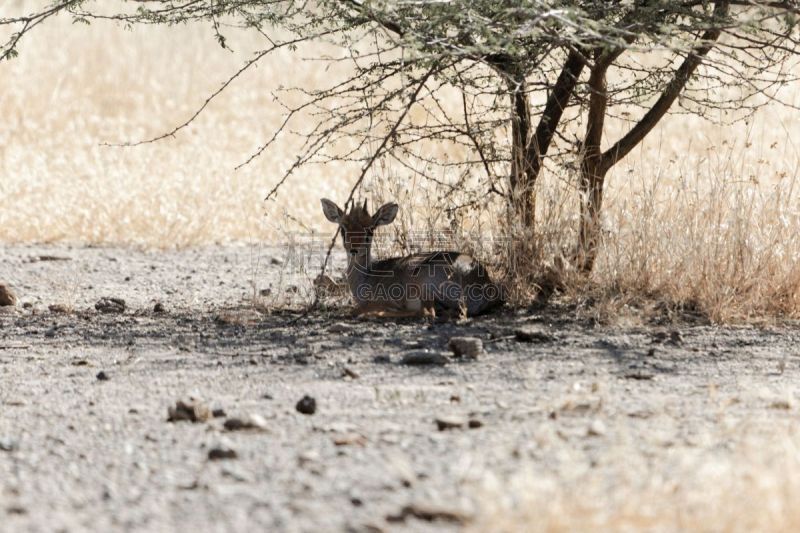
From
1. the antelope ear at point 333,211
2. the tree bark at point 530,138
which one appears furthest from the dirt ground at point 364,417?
the tree bark at point 530,138

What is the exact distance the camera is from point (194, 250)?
41.6 ft

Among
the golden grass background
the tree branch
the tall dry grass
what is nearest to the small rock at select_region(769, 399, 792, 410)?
the golden grass background

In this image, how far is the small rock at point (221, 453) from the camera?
15.3ft

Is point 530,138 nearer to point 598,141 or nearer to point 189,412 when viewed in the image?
point 598,141

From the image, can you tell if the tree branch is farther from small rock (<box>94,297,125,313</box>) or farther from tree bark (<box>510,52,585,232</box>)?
small rock (<box>94,297,125,313</box>)

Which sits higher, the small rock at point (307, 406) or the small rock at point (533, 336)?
the small rock at point (533, 336)

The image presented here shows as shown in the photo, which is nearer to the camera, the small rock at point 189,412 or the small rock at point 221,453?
the small rock at point 221,453

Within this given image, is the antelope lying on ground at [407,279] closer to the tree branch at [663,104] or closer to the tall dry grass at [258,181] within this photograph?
the tall dry grass at [258,181]

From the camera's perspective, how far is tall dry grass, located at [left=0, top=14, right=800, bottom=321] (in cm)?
808

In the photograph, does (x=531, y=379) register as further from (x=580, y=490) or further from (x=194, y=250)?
(x=194, y=250)

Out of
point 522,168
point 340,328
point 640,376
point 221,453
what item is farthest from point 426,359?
point 522,168

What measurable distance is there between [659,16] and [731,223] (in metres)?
1.50

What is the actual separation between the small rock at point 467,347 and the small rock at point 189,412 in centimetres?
172

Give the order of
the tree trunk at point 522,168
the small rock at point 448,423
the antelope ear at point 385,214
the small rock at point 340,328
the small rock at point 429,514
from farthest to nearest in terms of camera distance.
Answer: the antelope ear at point 385,214 → the tree trunk at point 522,168 → the small rock at point 340,328 → the small rock at point 448,423 → the small rock at point 429,514
